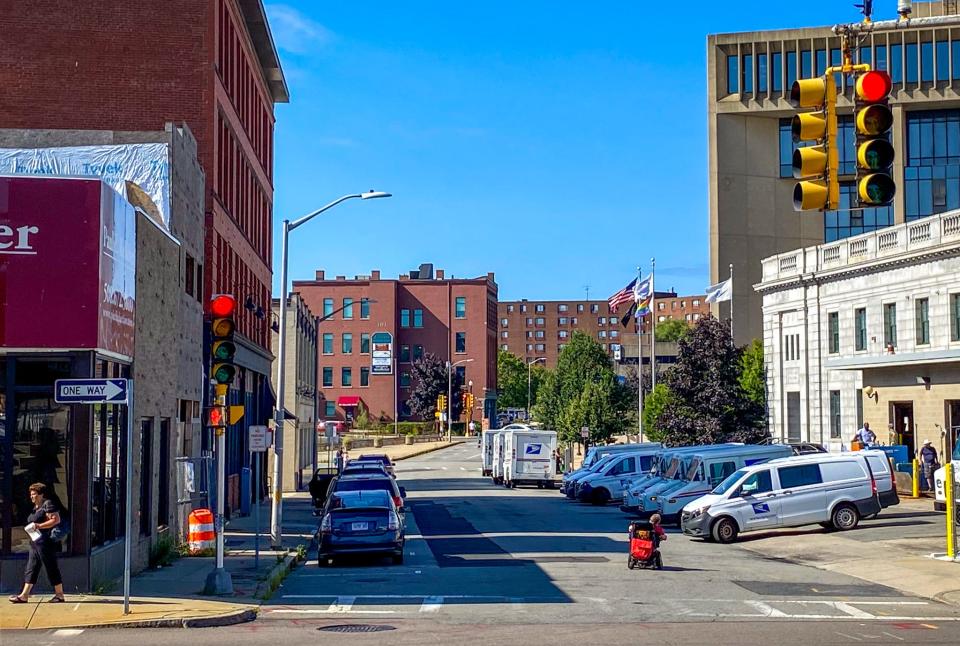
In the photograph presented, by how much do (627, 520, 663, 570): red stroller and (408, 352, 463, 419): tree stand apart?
102993mm

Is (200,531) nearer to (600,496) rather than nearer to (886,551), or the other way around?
(886,551)

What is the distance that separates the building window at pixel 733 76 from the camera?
83.6 meters

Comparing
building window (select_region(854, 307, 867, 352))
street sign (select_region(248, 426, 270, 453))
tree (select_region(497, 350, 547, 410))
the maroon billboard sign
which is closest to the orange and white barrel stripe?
street sign (select_region(248, 426, 270, 453))

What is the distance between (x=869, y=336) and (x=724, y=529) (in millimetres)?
25826

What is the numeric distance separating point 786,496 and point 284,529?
14.0 meters

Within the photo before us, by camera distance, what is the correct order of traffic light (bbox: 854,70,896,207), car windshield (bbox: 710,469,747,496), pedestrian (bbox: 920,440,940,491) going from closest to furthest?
1. traffic light (bbox: 854,70,896,207)
2. car windshield (bbox: 710,469,747,496)
3. pedestrian (bbox: 920,440,940,491)

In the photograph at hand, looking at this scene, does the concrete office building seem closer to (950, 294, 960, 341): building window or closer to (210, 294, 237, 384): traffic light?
(950, 294, 960, 341): building window

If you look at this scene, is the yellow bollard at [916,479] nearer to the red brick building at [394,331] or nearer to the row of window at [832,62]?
the row of window at [832,62]

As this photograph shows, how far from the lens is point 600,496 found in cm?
4522

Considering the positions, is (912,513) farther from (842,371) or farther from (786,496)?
(842,371)

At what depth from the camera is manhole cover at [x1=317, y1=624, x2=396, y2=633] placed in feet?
51.8

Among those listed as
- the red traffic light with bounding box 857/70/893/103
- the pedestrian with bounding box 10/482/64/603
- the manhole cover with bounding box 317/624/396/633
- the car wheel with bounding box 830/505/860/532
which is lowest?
the manhole cover with bounding box 317/624/396/633

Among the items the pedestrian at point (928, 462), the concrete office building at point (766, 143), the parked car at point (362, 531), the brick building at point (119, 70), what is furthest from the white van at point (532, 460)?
the parked car at point (362, 531)

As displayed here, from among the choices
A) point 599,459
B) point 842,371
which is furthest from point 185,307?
point 842,371
